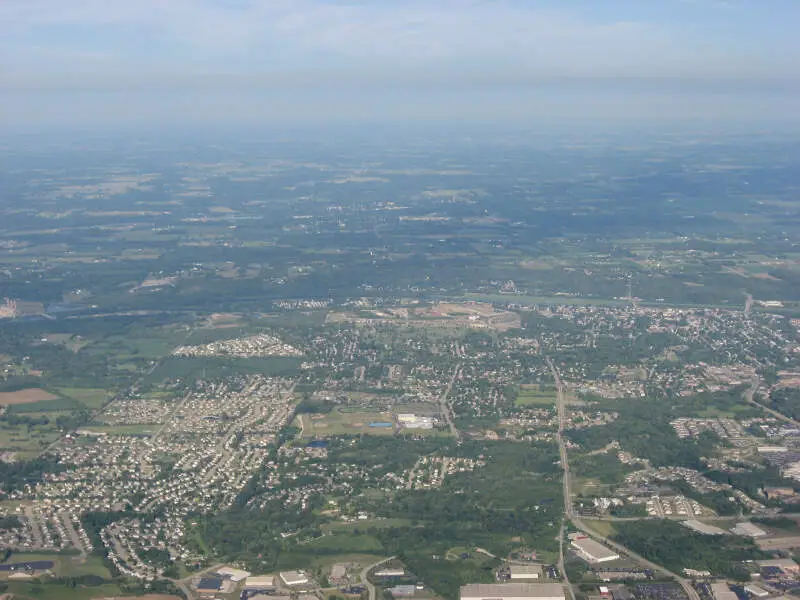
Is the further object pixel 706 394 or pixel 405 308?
pixel 405 308

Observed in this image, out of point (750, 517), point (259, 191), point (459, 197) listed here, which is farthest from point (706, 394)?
point (259, 191)

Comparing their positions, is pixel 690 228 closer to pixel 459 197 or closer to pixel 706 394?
pixel 459 197

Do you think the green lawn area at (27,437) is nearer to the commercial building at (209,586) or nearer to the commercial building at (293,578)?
the commercial building at (209,586)

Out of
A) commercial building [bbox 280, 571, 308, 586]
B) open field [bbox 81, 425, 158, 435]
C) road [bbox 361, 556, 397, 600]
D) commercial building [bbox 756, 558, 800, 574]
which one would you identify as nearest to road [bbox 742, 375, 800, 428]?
commercial building [bbox 756, 558, 800, 574]

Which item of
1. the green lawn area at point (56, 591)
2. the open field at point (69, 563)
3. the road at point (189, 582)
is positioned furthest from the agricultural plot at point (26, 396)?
the road at point (189, 582)

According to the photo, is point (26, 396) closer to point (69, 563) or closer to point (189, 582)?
point (69, 563)

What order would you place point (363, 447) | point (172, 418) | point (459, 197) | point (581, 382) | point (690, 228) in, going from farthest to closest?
point (459, 197) < point (690, 228) < point (581, 382) < point (172, 418) < point (363, 447)

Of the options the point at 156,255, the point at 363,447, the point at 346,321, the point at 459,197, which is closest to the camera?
the point at 363,447
